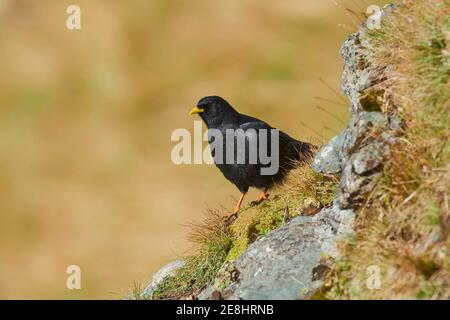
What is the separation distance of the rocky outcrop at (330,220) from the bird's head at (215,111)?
300 cm

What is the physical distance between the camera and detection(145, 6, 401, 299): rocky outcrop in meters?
8.67

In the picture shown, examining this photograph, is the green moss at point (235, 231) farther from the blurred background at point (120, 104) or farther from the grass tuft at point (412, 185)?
the blurred background at point (120, 104)

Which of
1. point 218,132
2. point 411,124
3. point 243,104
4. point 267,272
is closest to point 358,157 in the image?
point 411,124

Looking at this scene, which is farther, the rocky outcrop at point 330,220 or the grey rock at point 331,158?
the grey rock at point 331,158

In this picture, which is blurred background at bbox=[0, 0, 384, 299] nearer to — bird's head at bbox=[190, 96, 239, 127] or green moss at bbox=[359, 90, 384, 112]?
bird's head at bbox=[190, 96, 239, 127]

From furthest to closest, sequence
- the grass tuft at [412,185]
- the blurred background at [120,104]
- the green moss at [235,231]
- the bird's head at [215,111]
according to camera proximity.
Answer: the blurred background at [120,104] → the bird's head at [215,111] → the green moss at [235,231] → the grass tuft at [412,185]

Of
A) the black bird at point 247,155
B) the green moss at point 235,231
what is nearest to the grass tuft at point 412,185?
the green moss at point 235,231

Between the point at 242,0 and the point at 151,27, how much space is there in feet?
17.7

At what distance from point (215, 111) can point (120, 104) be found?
3806 cm

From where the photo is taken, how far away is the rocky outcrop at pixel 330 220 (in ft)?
28.5

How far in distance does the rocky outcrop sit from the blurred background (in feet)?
66.2

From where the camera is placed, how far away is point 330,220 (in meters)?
9.12

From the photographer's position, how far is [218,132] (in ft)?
41.7

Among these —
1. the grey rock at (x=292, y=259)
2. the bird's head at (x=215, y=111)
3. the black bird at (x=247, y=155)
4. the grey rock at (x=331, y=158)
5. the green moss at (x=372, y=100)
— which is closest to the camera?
the grey rock at (x=292, y=259)
